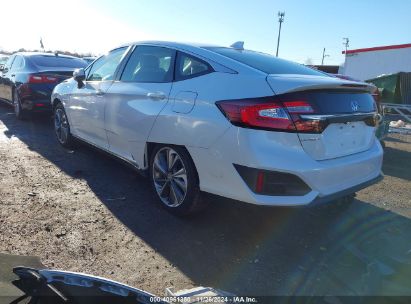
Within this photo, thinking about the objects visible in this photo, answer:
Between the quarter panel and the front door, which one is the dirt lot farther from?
the quarter panel

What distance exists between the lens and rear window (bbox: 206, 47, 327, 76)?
3470mm

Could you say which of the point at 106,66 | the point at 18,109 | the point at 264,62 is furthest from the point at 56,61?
the point at 264,62

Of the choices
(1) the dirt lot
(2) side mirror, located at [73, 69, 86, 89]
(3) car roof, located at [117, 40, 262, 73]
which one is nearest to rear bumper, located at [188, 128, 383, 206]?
(1) the dirt lot

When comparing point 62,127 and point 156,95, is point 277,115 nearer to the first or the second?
point 156,95

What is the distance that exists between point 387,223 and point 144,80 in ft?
9.73

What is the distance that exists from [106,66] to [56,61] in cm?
442

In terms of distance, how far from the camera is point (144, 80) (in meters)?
4.21

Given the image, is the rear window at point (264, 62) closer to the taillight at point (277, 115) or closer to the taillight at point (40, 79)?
the taillight at point (277, 115)

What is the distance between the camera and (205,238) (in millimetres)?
3508

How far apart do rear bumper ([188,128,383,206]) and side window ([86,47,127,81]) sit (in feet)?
6.86

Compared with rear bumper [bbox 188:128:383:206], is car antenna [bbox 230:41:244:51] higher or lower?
higher

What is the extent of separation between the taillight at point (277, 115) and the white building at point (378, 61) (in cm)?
2193

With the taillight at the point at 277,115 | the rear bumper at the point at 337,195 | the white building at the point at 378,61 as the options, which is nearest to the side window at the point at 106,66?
the taillight at the point at 277,115

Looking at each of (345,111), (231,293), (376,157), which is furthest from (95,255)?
(376,157)
